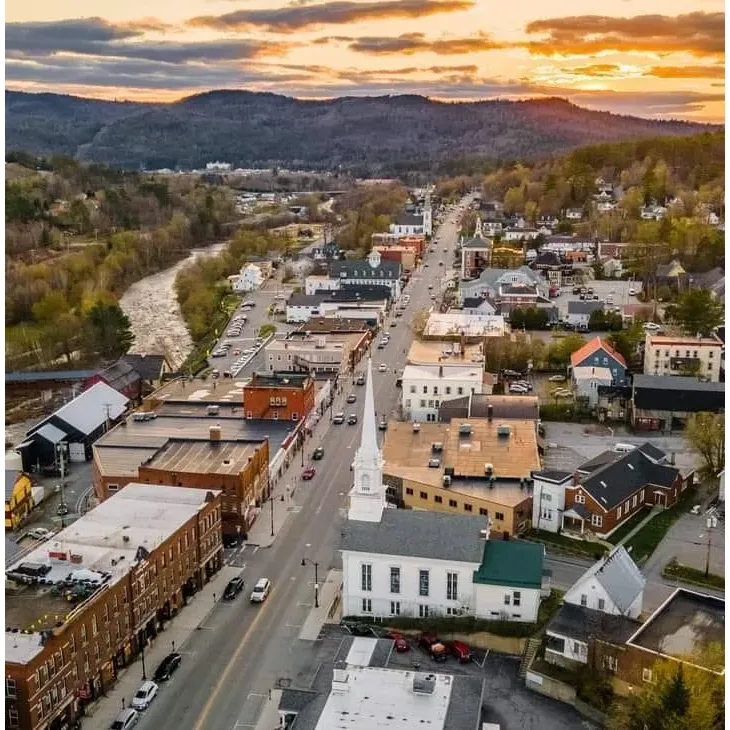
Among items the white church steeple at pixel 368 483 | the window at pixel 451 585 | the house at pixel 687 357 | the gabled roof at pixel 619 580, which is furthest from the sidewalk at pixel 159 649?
the house at pixel 687 357

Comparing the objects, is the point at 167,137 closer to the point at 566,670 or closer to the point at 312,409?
the point at 312,409

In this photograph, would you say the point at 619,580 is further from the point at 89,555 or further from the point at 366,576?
the point at 89,555

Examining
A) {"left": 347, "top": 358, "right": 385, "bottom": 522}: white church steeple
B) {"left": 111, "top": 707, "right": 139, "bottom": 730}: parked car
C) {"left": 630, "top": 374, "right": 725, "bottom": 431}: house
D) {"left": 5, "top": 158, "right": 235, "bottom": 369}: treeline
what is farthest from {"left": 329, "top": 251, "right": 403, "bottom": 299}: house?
{"left": 111, "top": 707, "right": 139, "bottom": 730}: parked car

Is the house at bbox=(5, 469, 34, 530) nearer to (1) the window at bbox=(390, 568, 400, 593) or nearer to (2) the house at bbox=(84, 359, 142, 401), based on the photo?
(2) the house at bbox=(84, 359, 142, 401)

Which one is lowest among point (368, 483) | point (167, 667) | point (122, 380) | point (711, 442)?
point (167, 667)

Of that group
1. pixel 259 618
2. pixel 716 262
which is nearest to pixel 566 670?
pixel 259 618

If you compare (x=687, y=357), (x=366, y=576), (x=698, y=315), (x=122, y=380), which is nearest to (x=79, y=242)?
(x=122, y=380)
